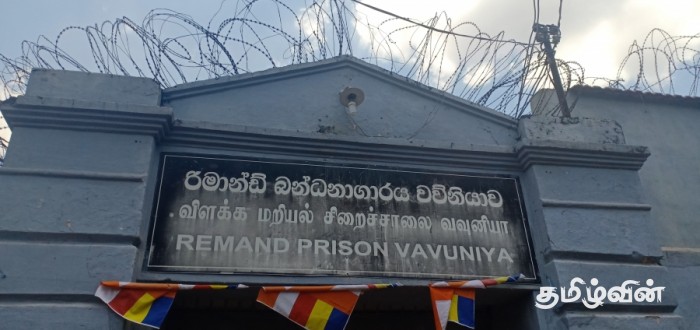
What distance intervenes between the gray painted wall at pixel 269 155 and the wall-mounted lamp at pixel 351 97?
0.29ft

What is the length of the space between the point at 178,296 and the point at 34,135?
1544 millimetres

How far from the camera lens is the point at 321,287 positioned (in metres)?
3.99

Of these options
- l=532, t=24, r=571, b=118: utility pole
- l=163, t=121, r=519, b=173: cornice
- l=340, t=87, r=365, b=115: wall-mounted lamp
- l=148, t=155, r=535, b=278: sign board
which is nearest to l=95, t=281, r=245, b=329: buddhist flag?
l=148, t=155, r=535, b=278: sign board

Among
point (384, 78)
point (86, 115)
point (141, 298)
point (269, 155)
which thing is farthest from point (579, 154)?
point (86, 115)

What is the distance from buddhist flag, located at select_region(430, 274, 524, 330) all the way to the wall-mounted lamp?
66.5 inches

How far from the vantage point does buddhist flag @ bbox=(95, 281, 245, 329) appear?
12.1 ft

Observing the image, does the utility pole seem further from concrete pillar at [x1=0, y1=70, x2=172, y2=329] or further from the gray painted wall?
concrete pillar at [x1=0, y1=70, x2=172, y2=329]

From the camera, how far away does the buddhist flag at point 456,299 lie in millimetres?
4117

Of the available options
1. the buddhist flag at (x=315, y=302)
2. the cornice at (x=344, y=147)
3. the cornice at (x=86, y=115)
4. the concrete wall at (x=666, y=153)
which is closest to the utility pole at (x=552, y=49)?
the concrete wall at (x=666, y=153)

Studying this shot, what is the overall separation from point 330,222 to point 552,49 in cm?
333

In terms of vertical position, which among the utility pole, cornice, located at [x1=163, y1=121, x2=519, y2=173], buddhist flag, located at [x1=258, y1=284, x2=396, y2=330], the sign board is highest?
the utility pole

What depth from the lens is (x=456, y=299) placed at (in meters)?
4.20

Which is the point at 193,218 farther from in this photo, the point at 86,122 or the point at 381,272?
the point at 381,272

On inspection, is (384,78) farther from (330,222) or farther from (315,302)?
(315,302)
